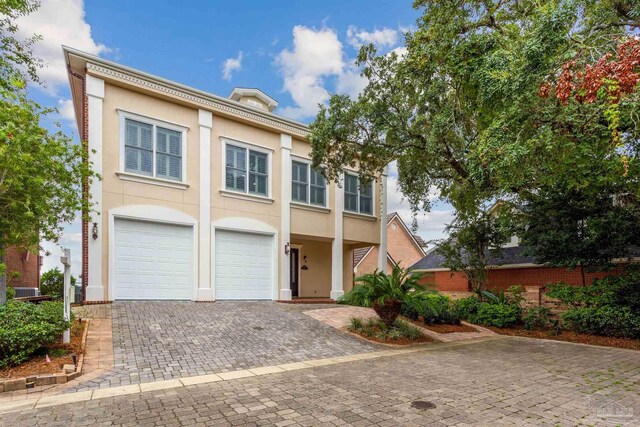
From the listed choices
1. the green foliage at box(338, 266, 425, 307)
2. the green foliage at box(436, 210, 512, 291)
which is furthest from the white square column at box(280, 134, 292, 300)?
the green foliage at box(436, 210, 512, 291)

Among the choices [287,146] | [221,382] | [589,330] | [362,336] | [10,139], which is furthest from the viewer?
[287,146]

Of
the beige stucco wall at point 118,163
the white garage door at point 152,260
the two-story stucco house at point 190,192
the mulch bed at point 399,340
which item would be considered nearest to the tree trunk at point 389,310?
the mulch bed at point 399,340

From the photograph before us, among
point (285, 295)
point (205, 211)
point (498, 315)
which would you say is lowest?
point (498, 315)

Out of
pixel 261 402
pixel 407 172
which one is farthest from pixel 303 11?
pixel 261 402

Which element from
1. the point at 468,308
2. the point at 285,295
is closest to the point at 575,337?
the point at 468,308

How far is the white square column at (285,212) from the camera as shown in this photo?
47.2 ft

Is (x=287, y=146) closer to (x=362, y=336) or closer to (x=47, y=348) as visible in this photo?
(x=362, y=336)

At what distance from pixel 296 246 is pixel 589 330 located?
11.0 m

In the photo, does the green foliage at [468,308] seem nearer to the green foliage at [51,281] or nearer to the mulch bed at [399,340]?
the mulch bed at [399,340]

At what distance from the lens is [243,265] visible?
13578mm

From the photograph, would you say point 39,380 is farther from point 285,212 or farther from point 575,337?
point 575,337

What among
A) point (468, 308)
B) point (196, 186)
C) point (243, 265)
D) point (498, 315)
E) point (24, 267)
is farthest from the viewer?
point (24, 267)

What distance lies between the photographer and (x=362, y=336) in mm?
9180

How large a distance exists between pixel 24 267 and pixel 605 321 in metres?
20.8
